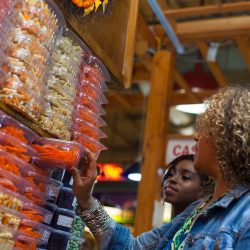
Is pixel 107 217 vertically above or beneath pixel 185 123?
beneath

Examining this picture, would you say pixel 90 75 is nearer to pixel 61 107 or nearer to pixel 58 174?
pixel 61 107

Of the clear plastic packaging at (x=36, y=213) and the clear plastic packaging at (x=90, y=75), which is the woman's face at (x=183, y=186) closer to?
the clear plastic packaging at (x=90, y=75)

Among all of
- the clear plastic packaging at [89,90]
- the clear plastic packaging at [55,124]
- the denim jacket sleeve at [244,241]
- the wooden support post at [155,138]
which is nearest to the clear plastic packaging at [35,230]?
the clear plastic packaging at [55,124]

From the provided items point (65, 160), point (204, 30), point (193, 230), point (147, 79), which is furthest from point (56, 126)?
point (147, 79)

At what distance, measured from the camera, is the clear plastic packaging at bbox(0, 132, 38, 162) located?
1.70m

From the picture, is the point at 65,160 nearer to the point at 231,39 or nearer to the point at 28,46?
the point at 28,46

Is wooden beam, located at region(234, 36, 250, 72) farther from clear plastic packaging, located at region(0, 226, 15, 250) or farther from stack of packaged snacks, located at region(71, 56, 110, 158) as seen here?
clear plastic packaging, located at region(0, 226, 15, 250)

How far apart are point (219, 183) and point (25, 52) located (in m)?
0.85

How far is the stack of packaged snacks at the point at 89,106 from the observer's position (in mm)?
2199

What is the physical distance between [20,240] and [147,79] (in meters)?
4.61

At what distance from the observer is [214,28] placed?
4.70m

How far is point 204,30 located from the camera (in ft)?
15.6

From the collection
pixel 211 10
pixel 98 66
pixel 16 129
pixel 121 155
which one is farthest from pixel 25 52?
pixel 121 155

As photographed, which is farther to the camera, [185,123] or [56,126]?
[185,123]
